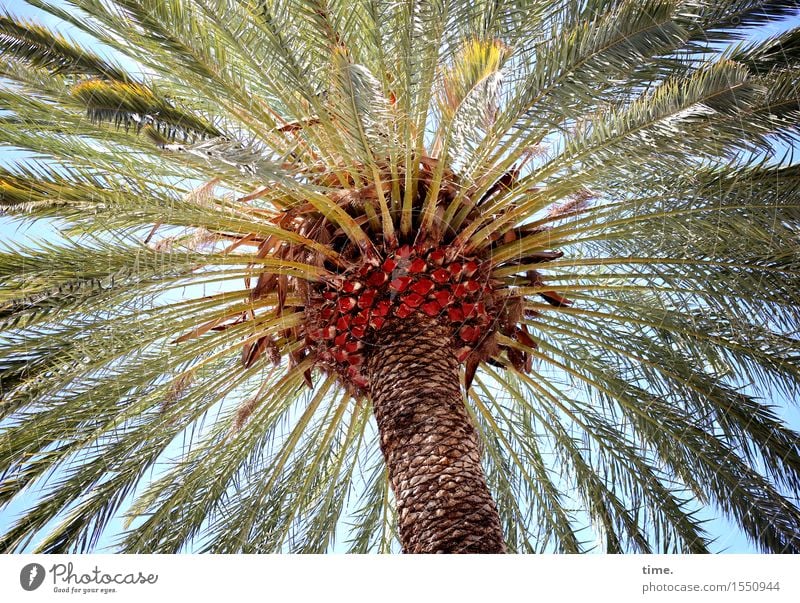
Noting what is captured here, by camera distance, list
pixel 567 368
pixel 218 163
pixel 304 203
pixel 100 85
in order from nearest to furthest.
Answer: pixel 218 163 → pixel 100 85 → pixel 304 203 → pixel 567 368

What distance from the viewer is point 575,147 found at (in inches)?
216

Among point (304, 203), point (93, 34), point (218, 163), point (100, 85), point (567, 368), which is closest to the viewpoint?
point (218, 163)

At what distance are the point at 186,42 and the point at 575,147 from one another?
2280 mm

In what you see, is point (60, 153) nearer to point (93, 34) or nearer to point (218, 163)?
point (93, 34)

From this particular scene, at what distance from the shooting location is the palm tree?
5266mm

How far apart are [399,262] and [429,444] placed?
48.2 inches

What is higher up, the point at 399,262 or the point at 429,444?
the point at 399,262

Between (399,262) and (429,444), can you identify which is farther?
(399,262)

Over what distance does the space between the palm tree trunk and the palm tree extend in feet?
0.07

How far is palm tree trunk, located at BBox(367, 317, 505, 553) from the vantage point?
216 inches

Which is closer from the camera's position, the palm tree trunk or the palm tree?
the palm tree

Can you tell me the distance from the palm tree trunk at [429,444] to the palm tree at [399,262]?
2cm

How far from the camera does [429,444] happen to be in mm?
5777
